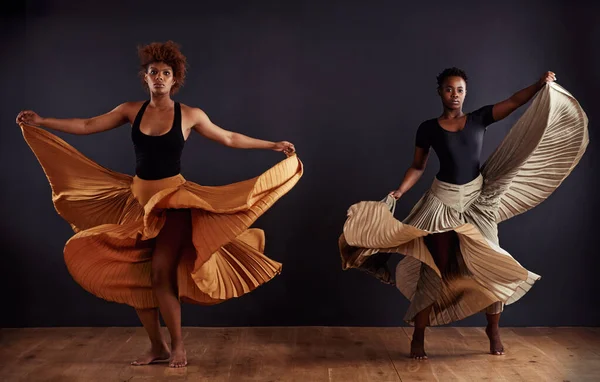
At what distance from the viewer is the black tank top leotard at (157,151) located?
149 inches

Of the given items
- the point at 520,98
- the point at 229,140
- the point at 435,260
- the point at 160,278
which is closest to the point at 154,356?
the point at 160,278

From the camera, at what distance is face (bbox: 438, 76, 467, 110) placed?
3932 millimetres

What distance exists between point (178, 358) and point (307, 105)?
177 cm

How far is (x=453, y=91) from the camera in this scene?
3.94m

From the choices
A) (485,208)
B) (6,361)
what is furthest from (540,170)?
(6,361)

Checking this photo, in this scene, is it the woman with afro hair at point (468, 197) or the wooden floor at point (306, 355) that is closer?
the wooden floor at point (306, 355)

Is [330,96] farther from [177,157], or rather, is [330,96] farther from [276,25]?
[177,157]

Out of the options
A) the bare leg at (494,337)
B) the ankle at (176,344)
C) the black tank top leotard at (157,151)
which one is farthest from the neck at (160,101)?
the bare leg at (494,337)

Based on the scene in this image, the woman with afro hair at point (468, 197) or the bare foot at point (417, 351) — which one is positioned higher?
the woman with afro hair at point (468, 197)

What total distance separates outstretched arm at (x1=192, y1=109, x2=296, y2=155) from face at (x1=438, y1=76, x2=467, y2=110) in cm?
86

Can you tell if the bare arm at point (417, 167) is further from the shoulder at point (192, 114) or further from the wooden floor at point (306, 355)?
the shoulder at point (192, 114)

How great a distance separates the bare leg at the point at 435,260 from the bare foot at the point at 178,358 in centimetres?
119

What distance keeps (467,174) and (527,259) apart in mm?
1059

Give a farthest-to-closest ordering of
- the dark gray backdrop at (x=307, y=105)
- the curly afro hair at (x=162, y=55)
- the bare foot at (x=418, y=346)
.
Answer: the dark gray backdrop at (x=307, y=105) → the bare foot at (x=418, y=346) → the curly afro hair at (x=162, y=55)
